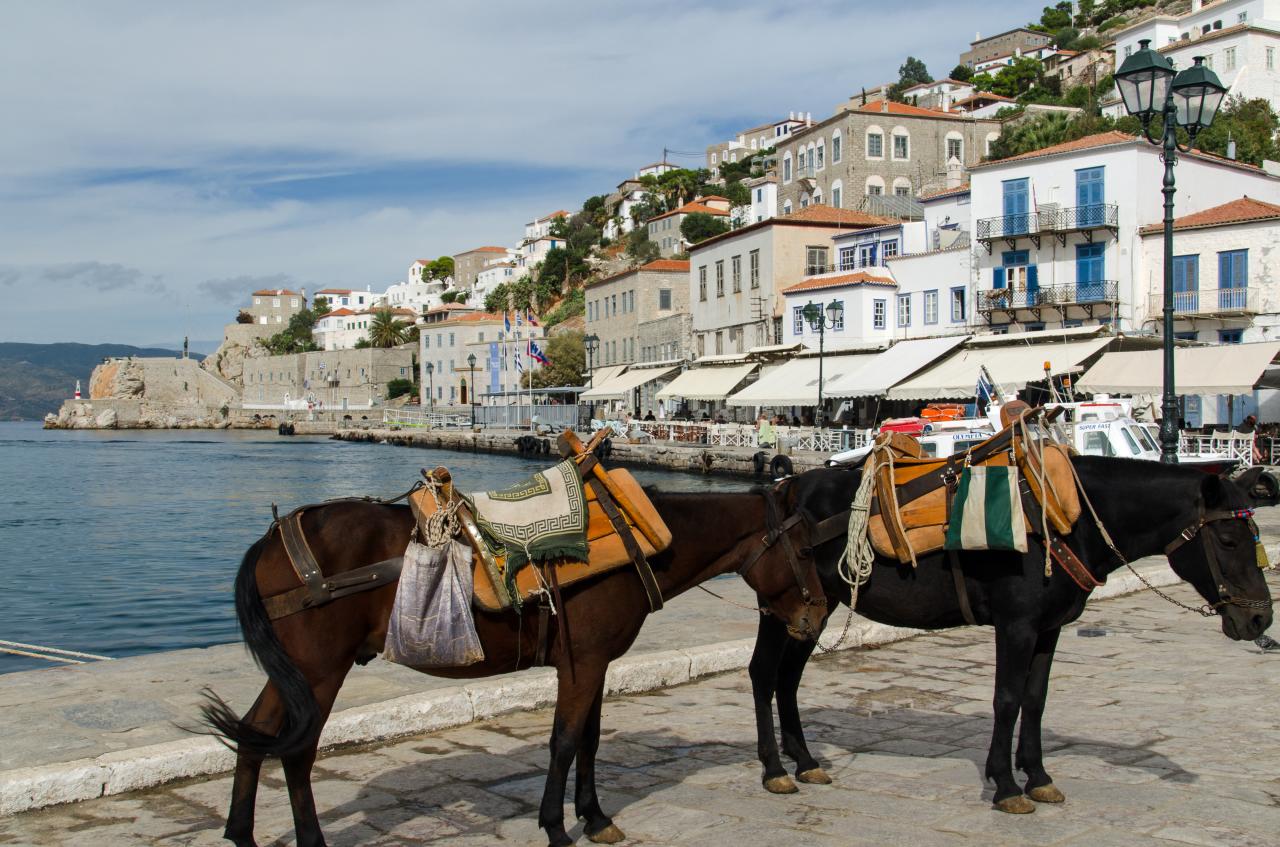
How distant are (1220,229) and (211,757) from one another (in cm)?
3661

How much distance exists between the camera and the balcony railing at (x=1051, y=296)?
121 feet

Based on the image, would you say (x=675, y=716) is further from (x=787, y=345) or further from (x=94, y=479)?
(x=94, y=479)

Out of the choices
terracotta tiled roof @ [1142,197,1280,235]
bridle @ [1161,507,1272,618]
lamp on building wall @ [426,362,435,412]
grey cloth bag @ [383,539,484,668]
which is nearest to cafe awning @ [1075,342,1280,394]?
terracotta tiled roof @ [1142,197,1280,235]

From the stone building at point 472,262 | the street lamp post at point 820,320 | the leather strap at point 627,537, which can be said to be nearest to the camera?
the leather strap at point 627,537

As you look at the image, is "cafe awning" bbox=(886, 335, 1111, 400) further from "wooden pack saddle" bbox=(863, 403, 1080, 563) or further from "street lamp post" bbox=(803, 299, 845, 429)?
"wooden pack saddle" bbox=(863, 403, 1080, 563)

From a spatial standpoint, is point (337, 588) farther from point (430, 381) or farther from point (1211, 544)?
point (430, 381)

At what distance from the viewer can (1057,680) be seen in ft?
24.5

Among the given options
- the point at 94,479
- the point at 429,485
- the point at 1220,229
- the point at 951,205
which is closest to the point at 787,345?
the point at 951,205

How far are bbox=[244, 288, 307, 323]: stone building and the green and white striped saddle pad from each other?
17078cm

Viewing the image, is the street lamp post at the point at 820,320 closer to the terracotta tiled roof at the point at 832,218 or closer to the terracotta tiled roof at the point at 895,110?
the terracotta tiled roof at the point at 832,218

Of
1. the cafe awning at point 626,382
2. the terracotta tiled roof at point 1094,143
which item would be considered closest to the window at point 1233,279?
the terracotta tiled roof at point 1094,143

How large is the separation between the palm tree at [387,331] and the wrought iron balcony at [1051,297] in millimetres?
94056

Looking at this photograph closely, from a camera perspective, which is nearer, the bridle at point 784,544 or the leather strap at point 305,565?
the leather strap at point 305,565

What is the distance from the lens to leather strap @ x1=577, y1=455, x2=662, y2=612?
4.68m
